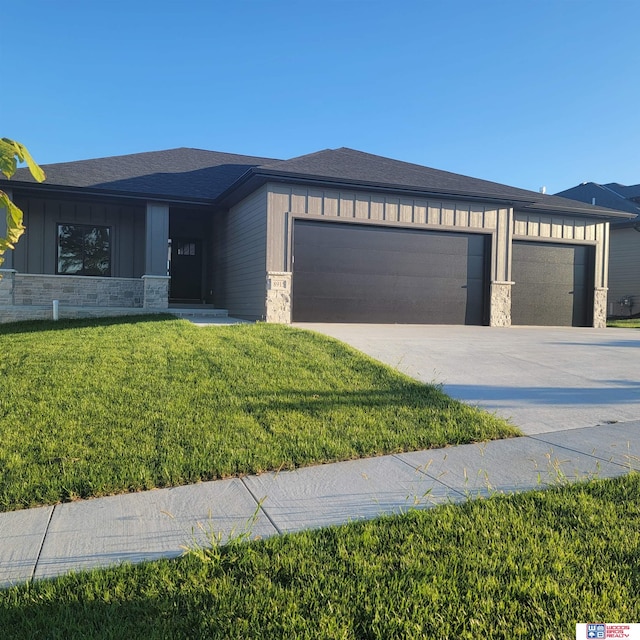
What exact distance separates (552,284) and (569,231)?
163cm

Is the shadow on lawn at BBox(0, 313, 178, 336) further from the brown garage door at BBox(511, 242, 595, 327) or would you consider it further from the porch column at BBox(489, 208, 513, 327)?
the brown garage door at BBox(511, 242, 595, 327)

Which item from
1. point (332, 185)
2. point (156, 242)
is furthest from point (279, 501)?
point (156, 242)

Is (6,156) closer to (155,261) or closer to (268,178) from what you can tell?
(268,178)

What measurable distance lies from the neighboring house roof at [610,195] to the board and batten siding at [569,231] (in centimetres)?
848

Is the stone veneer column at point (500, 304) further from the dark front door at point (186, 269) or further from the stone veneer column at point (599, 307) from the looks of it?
the dark front door at point (186, 269)

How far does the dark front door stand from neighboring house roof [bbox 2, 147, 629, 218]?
2.32 metres

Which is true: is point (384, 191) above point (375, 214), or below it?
above

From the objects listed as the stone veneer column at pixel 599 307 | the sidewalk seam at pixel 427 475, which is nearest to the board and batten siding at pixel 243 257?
the sidewalk seam at pixel 427 475

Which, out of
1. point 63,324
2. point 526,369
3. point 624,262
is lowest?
point 526,369

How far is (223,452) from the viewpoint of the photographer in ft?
12.7

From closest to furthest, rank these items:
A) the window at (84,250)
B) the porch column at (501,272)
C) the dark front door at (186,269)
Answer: the porch column at (501,272), the window at (84,250), the dark front door at (186,269)

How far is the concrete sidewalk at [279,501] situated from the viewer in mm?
2629

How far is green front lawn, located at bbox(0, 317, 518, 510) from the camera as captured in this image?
360 centimetres

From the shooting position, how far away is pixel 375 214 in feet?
40.6
